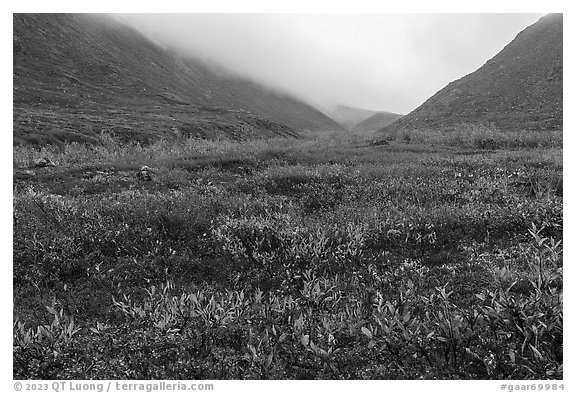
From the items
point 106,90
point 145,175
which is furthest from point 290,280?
point 106,90

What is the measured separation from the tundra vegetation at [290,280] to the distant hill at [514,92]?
1632 inches

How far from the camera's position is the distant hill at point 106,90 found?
48469mm

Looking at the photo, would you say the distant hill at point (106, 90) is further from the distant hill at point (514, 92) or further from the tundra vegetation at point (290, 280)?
the distant hill at point (514, 92)

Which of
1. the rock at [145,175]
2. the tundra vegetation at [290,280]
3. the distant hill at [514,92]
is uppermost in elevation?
the distant hill at [514,92]

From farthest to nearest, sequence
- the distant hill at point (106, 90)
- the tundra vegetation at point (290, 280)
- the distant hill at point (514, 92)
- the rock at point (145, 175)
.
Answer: the distant hill at point (514, 92) < the distant hill at point (106, 90) < the rock at point (145, 175) < the tundra vegetation at point (290, 280)

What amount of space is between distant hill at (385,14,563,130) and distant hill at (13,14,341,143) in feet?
108

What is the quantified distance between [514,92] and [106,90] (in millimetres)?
81013

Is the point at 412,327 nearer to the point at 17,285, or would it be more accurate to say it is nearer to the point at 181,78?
the point at 17,285

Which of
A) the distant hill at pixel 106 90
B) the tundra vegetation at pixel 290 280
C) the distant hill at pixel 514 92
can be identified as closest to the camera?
the tundra vegetation at pixel 290 280

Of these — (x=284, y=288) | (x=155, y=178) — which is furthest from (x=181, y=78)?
(x=284, y=288)

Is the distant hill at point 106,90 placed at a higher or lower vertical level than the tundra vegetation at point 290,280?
higher

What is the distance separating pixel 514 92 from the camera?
66.1 meters

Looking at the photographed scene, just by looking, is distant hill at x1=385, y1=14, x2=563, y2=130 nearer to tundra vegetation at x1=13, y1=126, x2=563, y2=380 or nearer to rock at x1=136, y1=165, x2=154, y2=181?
tundra vegetation at x1=13, y1=126, x2=563, y2=380

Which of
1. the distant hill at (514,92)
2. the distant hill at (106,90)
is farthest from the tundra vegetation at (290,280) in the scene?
the distant hill at (514,92)
